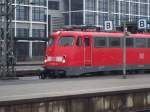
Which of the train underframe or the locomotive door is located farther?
the locomotive door

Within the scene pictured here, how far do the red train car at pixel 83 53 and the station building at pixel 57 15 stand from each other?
59.1m

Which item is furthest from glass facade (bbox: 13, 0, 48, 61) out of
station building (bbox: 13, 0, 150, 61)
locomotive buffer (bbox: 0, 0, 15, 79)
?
locomotive buffer (bbox: 0, 0, 15, 79)

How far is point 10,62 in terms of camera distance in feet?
108

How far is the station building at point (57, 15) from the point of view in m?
97.8

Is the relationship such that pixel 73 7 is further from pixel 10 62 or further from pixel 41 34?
pixel 10 62

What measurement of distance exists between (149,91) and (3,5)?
1476 cm

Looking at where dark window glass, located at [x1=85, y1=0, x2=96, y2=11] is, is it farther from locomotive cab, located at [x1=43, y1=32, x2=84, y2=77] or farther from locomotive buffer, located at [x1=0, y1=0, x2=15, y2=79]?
locomotive cab, located at [x1=43, y1=32, x2=84, y2=77]

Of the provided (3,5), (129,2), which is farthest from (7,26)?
(129,2)

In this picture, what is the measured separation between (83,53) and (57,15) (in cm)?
8334

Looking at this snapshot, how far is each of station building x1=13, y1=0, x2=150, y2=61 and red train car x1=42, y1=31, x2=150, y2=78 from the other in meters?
59.1

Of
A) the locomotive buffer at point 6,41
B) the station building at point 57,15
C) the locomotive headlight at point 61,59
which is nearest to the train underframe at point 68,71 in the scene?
the locomotive headlight at point 61,59

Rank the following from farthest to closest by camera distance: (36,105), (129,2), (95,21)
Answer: (129,2) < (95,21) < (36,105)

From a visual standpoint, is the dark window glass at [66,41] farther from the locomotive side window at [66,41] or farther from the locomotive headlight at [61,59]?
the locomotive headlight at [61,59]

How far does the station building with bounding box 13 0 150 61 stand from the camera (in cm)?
9781
